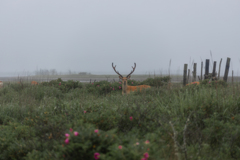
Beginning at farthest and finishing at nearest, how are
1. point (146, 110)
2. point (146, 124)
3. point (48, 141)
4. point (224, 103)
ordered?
1. point (224, 103)
2. point (146, 110)
3. point (146, 124)
4. point (48, 141)

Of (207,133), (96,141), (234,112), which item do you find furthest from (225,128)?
(96,141)

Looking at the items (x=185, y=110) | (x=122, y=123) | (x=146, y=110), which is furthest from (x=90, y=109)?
(x=185, y=110)

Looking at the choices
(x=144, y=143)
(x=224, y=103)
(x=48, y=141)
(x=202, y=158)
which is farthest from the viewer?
(x=224, y=103)

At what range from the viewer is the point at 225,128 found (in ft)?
12.2

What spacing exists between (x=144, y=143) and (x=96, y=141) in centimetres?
59

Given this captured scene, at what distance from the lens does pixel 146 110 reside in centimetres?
431

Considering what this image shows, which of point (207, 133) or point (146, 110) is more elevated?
point (146, 110)

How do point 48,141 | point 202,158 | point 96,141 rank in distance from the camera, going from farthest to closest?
point 48,141
point 202,158
point 96,141

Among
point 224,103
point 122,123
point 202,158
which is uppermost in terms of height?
point 224,103

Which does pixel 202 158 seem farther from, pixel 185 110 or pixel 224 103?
pixel 224 103

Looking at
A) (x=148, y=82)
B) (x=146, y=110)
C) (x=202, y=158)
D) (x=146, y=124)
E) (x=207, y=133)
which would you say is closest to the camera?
(x=202, y=158)

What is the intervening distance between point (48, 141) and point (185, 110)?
2988 mm

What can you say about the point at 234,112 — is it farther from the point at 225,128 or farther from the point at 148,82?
the point at 148,82

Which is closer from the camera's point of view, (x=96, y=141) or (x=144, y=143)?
(x=144, y=143)
